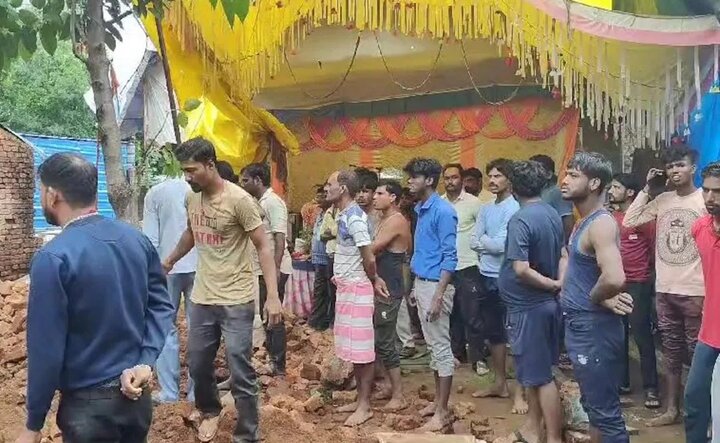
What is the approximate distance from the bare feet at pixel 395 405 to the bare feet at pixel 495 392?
0.66m

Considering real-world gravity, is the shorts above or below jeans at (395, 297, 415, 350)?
above

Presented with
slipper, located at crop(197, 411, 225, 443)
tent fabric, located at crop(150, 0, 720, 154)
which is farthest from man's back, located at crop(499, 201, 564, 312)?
slipper, located at crop(197, 411, 225, 443)

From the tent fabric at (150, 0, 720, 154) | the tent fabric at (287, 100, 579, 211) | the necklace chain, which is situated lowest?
the necklace chain

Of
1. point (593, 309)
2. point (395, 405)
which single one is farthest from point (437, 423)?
point (593, 309)

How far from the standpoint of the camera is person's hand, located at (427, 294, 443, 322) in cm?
493

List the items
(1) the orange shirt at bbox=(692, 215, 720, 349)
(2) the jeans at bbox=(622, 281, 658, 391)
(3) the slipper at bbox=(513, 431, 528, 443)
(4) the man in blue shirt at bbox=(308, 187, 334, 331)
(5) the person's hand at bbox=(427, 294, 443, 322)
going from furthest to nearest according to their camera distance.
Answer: (4) the man in blue shirt at bbox=(308, 187, 334, 331) < (2) the jeans at bbox=(622, 281, 658, 391) < (5) the person's hand at bbox=(427, 294, 443, 322) < (3) the slipper at bbox=(513, 431, 528, 443) < (1) the orange shirt at bbox=(692, 215, 720, 349)

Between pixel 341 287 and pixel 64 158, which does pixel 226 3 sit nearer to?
pixel 64 158

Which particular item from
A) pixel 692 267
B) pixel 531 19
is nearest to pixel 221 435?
pixel 692 267

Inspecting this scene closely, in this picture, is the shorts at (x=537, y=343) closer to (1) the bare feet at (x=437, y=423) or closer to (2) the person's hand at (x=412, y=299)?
(1) the bare feet at (x=437, y=423)

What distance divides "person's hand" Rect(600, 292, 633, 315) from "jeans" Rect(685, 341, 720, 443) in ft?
1.23

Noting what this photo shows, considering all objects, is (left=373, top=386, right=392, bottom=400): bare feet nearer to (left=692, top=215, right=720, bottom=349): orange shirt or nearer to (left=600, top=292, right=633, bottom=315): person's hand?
(left=600, top=292, right=633, bottom=315): person's hand

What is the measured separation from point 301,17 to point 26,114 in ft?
65.7

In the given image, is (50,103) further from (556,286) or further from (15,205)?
(556,286)

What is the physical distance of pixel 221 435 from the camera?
4352 mm
